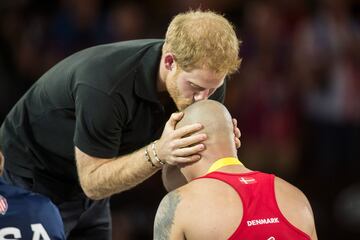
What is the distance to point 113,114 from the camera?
12.9 ft

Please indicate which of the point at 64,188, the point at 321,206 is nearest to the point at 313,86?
the point at 321,206

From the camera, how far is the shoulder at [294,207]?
326 cm

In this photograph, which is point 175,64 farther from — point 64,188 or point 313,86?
point 313,86

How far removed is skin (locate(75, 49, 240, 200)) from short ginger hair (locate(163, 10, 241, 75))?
0.04 metres

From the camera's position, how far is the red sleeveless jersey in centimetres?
316

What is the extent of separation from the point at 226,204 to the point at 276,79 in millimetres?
4604

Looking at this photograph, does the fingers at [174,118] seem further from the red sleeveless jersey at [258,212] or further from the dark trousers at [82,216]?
the dark trousers at [82,216]

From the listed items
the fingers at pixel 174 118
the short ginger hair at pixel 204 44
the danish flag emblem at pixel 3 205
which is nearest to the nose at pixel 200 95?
the short ginger hair at pixel 204 44

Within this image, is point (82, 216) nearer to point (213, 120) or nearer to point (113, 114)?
point (113, 114)

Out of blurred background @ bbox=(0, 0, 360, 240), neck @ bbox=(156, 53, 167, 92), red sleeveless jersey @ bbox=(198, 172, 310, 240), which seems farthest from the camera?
blurred background @ bbox=(0, 0, 360, 240)

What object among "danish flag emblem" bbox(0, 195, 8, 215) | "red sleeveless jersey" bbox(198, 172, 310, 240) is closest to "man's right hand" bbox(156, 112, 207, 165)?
"red sleeveless jersey" bbox(198, 172, 310, 240)

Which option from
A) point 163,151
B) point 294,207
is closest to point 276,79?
point 163,151

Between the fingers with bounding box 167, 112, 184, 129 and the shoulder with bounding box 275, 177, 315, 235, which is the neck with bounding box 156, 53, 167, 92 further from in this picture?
the shoulder with bounding box 275, 177, 315, 235

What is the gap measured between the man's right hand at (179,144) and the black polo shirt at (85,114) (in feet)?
1.22
